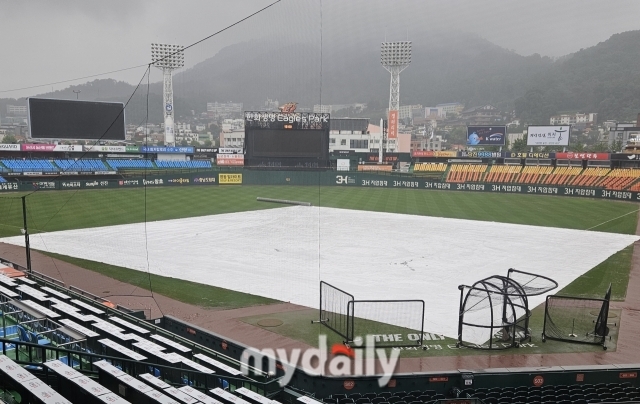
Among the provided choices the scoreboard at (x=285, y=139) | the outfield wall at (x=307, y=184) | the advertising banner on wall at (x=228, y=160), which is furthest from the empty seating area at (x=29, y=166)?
the scoreboard at (x=285, y=139)

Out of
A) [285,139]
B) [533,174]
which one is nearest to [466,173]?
[533,174]

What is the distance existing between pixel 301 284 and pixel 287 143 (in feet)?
101

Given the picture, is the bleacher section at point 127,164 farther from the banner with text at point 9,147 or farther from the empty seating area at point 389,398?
the empty seating area at point 389,398

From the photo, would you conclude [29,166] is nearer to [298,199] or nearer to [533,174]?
[298,199]

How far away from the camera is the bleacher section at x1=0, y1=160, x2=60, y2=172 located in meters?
48.8

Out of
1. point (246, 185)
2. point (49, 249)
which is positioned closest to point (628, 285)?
point (49, 249)

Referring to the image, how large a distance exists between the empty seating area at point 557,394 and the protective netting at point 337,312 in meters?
3.48

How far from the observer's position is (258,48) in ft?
50.1

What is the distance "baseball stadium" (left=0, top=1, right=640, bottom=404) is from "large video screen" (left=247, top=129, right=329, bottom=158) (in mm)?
193

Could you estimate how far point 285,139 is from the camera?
150 feet

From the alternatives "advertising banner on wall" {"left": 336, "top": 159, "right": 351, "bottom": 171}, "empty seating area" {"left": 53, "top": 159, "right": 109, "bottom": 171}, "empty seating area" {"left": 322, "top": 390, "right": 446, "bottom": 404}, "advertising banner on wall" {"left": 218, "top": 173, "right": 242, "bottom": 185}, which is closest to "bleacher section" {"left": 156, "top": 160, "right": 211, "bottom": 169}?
"empty seating area" {"left": 53, "top": 159, "right": 109, "bottom": 171}

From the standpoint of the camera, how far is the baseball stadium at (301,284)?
743 cm

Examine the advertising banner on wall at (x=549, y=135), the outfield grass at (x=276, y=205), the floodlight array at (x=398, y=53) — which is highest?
the floodlight array at (x=398, y=53)

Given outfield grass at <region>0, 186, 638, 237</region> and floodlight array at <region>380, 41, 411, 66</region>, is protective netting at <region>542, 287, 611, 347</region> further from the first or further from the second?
floodlight array at <region>380, 41, 411, 66</region>
